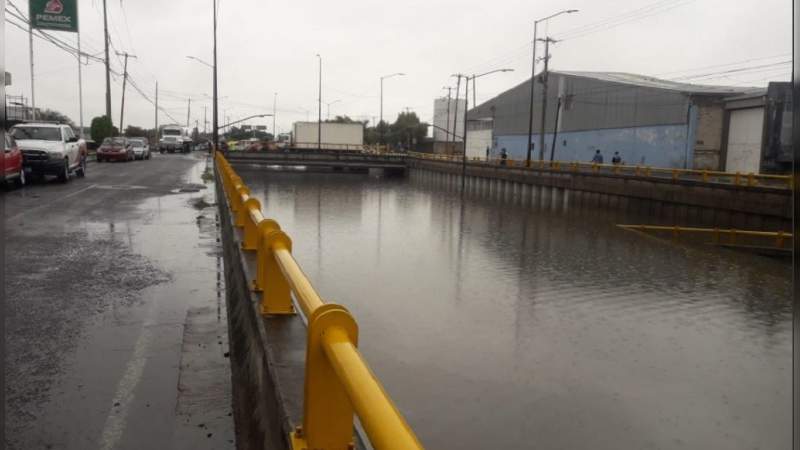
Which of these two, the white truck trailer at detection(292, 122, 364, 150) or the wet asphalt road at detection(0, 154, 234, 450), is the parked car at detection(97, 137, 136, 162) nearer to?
the wet asphalt road at detection(0, 154, 234, 450)

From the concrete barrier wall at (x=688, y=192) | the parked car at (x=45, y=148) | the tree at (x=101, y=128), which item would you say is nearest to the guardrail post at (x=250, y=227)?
the concrete barrier wall at (x=688, y=192)

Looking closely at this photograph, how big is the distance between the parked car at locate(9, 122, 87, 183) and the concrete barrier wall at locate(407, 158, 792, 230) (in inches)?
879

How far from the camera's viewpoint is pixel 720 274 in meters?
16.4

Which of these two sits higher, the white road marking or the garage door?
the garage door

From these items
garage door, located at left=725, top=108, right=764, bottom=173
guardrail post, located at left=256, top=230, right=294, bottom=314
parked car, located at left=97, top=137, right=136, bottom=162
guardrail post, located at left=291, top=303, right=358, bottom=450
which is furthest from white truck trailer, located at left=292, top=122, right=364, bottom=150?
guardrail post, located at left=291, top=303, right=358, bottom=450

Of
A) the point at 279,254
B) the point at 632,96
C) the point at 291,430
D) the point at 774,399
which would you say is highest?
the point at 632,96

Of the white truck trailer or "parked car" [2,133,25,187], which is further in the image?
the white truck trailer

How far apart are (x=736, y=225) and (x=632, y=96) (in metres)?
28.9

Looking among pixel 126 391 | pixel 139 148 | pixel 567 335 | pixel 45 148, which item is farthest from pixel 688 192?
pixel 139 148

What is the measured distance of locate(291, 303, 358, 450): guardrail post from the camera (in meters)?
2.58

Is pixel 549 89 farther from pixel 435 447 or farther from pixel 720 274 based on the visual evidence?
pixel 435 447

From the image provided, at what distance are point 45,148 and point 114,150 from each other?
19.6m

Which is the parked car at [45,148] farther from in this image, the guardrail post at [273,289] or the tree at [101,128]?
the tree at [101,128]

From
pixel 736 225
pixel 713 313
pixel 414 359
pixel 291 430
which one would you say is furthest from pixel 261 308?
pixel 736 225
